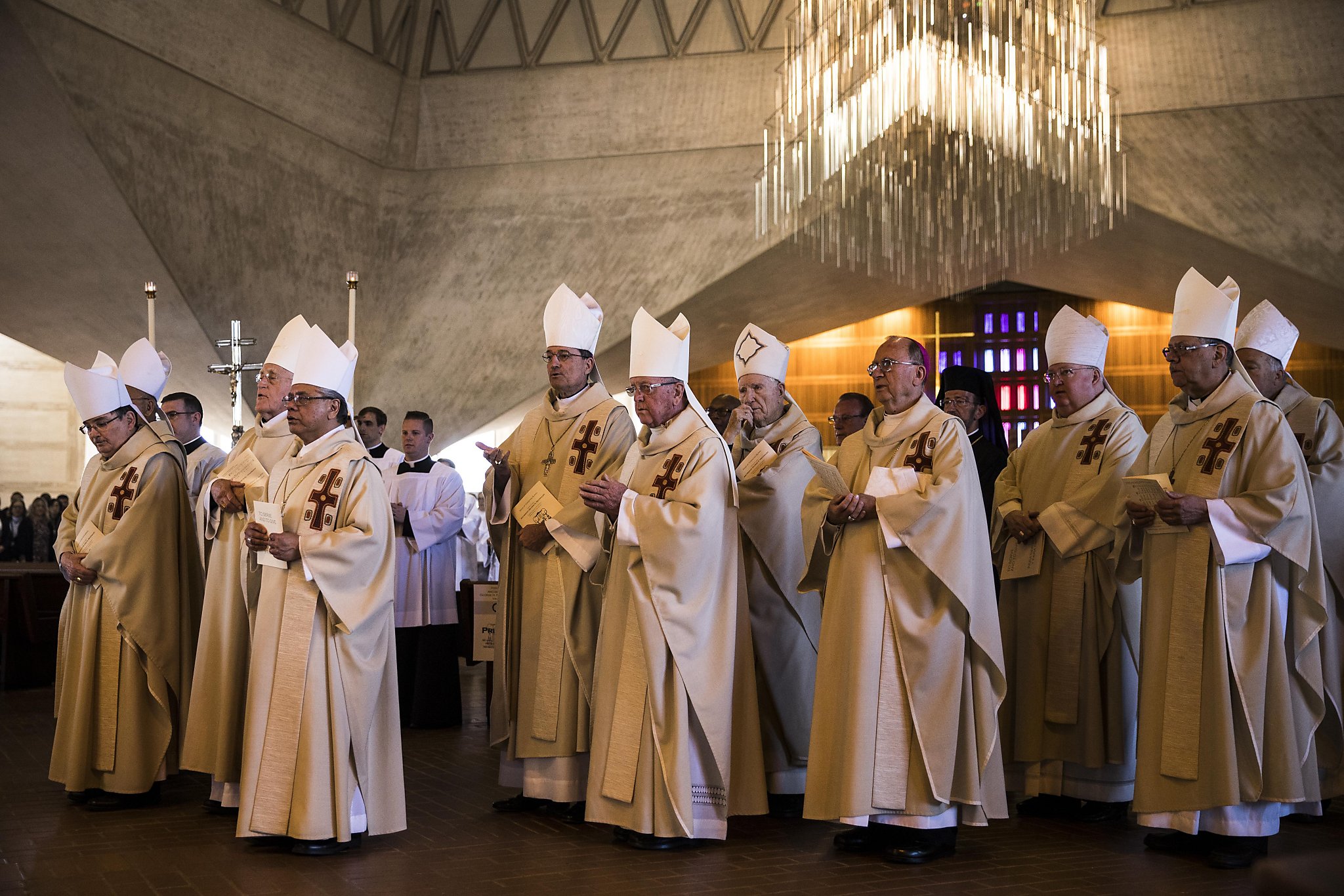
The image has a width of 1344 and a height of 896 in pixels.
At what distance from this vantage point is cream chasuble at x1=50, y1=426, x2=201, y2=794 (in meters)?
5.95

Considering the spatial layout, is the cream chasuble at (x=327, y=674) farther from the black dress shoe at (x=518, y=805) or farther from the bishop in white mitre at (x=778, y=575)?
the bishop in white mitre at (x=778, y=575)

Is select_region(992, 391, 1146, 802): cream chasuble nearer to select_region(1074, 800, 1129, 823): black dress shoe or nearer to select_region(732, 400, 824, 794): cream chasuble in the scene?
select_region(1074, 800, 1129, 823): black dress shoe

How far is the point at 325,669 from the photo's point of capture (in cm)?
493

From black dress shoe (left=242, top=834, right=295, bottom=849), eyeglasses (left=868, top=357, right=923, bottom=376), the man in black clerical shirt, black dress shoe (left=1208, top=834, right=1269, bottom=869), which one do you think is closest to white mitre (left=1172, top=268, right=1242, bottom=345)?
eyeglasses (left=868, top=357, right=923, bottom=376)

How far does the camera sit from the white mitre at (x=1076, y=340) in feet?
19.8

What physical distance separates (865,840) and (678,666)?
0.98 metres

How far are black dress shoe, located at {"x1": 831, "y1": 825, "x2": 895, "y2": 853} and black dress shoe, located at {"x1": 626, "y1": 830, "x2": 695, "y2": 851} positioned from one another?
0.58 m

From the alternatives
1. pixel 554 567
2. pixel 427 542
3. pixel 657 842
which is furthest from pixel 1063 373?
pixel 427 542

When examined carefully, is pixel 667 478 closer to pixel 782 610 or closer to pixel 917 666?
pixel 782 610

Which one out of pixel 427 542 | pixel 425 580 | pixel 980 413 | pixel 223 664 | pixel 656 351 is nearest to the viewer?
pixel 656 351

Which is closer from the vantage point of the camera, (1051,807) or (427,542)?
(1051,807)

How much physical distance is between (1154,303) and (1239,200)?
366 cm

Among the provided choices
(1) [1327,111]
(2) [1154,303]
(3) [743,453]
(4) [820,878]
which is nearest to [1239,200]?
(1) [1327,111]

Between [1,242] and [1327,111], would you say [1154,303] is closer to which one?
[1327,111]
